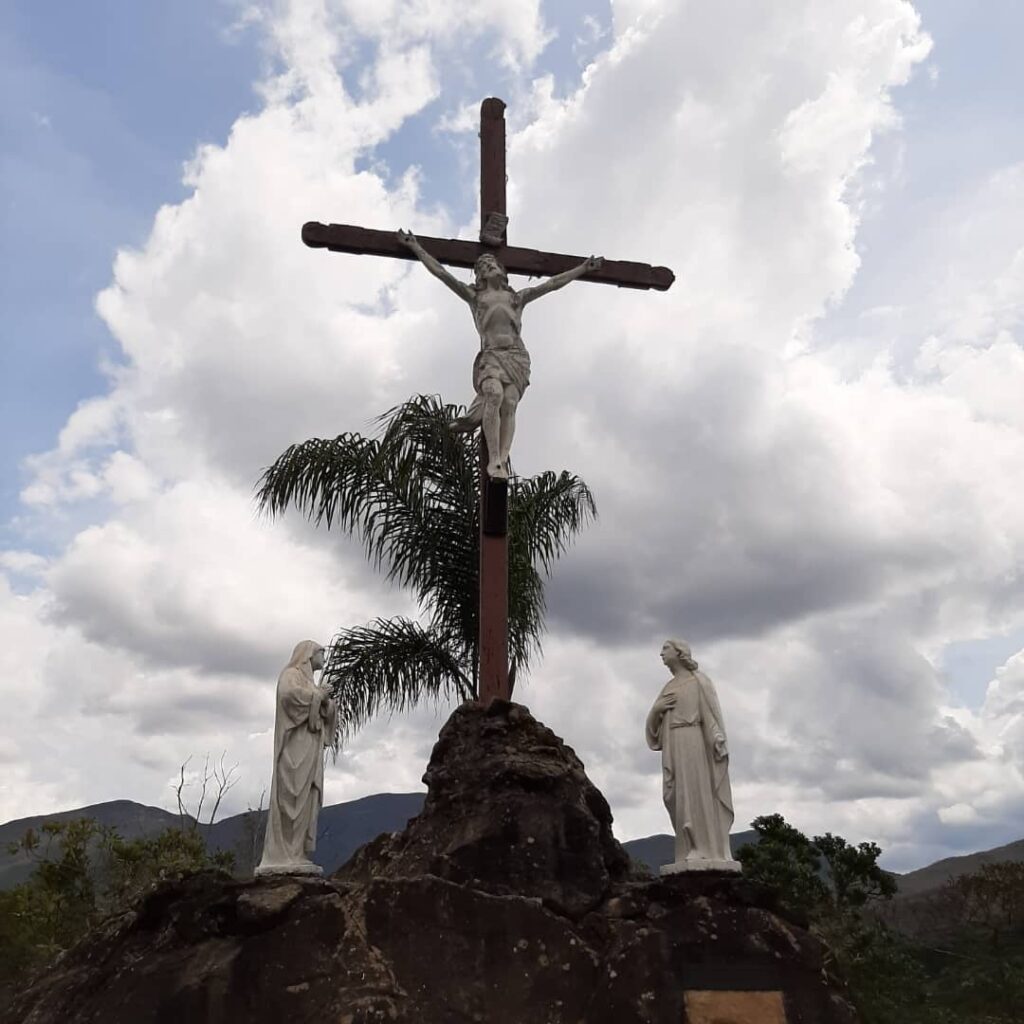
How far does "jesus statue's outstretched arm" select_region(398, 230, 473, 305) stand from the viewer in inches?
385

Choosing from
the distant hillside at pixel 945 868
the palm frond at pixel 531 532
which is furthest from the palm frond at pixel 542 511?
the distant hillside at pixel 945 868

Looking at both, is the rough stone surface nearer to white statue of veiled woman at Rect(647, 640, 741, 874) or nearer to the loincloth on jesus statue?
white statue of veiled woman at Rect(647, 640, 741, 874)

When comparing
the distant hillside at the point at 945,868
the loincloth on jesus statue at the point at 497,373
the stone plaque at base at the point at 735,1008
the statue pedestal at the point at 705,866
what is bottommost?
the stone plaque at base at the point at 735,1008

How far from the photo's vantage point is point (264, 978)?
577 cm

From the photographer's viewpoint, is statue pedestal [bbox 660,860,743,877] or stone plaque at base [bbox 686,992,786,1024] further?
statue pedestal [bbox 660,860,743,877]

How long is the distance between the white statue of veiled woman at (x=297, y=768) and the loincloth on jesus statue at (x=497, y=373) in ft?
8.82

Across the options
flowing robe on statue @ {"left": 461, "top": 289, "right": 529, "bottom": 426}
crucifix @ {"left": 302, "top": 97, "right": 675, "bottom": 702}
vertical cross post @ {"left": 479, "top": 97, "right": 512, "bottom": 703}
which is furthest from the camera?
flowing robe on statue @ {"left": 461, "top": 289, "right": 529, "bottom": 426}

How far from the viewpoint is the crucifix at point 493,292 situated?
8.99 m

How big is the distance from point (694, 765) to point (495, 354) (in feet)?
12.4

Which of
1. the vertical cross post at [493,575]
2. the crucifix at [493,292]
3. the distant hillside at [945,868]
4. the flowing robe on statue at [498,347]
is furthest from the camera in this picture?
the distant hillside at [945,868]

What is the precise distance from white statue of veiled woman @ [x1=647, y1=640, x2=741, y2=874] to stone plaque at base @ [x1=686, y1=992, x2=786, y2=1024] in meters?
0.92

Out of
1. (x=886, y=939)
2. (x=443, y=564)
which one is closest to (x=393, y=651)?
(x=443, y=564)

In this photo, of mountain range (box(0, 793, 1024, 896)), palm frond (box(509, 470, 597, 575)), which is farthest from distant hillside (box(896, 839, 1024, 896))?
palm frond (box(509, 470, 597, 575))

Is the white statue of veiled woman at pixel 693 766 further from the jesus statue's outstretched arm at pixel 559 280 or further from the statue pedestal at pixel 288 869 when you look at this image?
the jesus statue's outstretched arm at pixel 559 280
